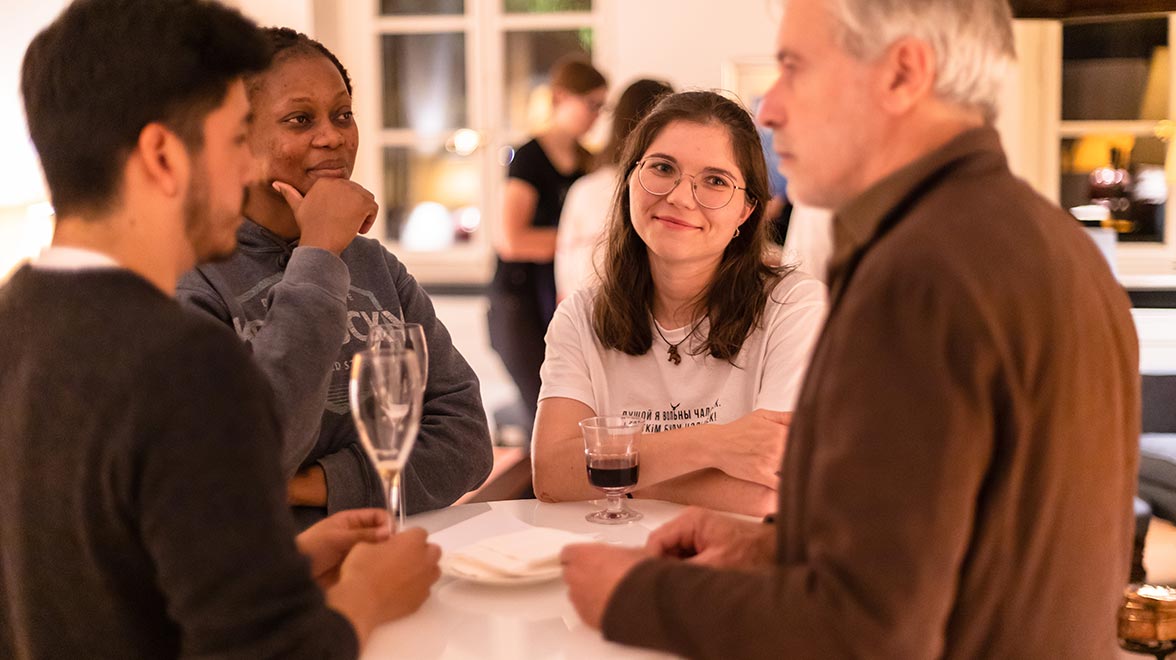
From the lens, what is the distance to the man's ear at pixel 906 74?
1.01m

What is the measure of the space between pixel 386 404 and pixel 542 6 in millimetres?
5203

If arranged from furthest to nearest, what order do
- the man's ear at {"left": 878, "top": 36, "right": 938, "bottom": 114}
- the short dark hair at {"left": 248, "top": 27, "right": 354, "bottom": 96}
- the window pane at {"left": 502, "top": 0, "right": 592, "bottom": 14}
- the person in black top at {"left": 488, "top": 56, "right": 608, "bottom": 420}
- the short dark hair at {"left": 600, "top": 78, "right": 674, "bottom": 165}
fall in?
1. the window pane at {"left": 502, "top": 0, "right": 592, "bottom": 14}
2. the person in black top at {"left": 488, "top": 56, "right": 608, "bottom": 420}
3. the short dark hair at {"left": 600, "top": 78, "right": 674, "bottom": 165}
4. the short dark hair at {"left": 248, "top": 27, "right": 354, "bottom": 96}
5. the man's ear at {"left": 878, "top": 36, "right": 938, "bottom": 114}

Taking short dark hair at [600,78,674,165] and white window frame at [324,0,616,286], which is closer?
short dark hair at [600,78,674,165]

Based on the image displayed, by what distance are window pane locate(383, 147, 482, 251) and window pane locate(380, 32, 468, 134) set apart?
199mm

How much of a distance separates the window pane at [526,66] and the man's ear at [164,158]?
16.9 feet

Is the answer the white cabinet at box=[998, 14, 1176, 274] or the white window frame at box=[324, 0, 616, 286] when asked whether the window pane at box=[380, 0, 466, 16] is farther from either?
the white cabinet at box=[998, 14, 1176, 274]

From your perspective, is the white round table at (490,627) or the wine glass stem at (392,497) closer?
the white round table at (490,627)

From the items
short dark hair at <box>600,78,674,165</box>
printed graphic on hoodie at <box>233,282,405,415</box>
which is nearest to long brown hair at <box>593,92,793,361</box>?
printed graphic on hoodie at <box>233,282,405,415</box>

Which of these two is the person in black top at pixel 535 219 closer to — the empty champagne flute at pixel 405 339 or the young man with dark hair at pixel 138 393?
the empty champagne flute at pixel 405 339

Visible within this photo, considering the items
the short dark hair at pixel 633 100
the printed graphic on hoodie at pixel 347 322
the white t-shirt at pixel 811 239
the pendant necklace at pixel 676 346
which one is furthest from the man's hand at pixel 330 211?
the white t-shirt at pixel 811 239

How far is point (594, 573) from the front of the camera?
1128 millimetres

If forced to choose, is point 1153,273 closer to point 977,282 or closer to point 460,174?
point 460,174

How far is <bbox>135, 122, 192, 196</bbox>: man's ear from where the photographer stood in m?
0.99

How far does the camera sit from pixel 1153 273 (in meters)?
5.08
